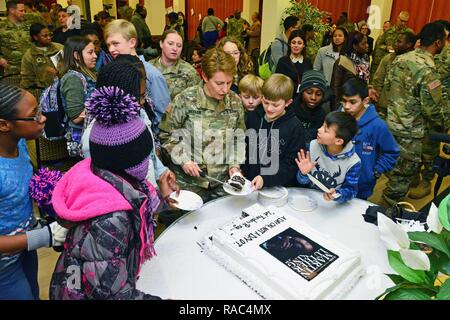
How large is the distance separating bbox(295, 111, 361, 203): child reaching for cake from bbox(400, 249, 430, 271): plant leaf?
0.99 m

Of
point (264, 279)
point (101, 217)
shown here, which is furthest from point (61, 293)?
point (264, 279)

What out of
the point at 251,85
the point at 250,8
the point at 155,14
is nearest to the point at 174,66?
the point at 251,85

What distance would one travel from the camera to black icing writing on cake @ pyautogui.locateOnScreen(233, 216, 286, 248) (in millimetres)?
1383

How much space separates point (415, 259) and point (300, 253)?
0.54 m

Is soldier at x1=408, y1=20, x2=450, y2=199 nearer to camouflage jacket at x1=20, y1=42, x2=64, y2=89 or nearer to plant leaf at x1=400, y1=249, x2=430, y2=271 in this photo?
plant leaf at x1=400, y1=249, x2=430, y2=271

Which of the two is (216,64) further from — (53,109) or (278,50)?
(278,50)

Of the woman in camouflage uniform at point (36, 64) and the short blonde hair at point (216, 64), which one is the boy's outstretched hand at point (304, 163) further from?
the woman in camouflage uniform at point (36, 64)

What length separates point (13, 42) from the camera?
4.68 meters

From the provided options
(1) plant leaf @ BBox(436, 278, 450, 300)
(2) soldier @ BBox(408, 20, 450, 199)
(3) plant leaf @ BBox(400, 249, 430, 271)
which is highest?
(3) plant leaf @ BBox(400, 249, 430, 271)

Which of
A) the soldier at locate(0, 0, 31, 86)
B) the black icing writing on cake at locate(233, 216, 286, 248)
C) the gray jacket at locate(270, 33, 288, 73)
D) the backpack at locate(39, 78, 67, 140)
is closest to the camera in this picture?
the black icing writing on cake at locate(233, 216, 286, 248)

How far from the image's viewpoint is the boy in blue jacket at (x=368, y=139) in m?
2.38

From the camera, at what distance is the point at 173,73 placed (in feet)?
10.0

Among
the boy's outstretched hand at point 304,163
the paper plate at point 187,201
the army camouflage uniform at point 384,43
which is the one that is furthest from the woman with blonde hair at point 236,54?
the army camouflage uniform at point 384,43

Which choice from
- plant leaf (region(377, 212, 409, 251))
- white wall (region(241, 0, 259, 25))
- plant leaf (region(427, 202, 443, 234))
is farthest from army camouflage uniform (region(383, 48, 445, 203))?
white wall (region(241, 0, 259, 25))
